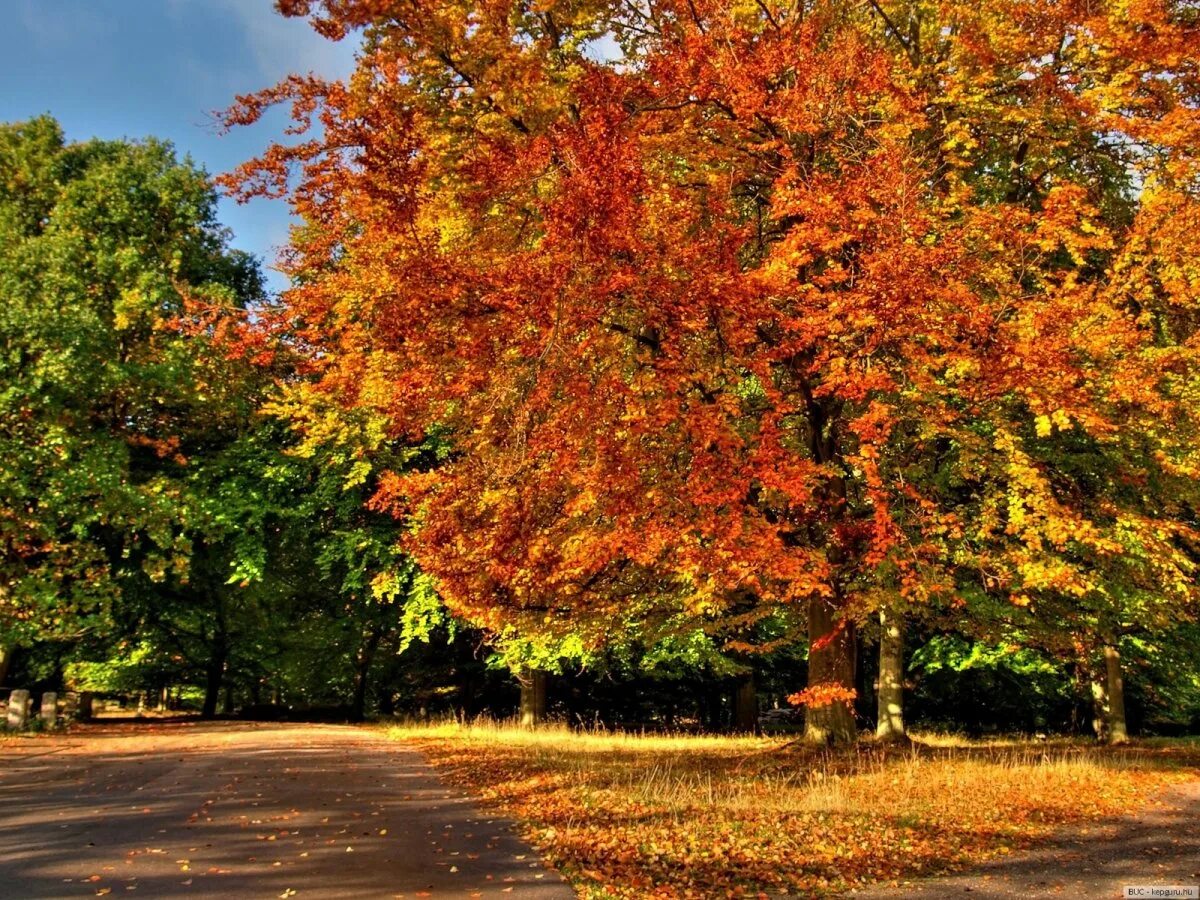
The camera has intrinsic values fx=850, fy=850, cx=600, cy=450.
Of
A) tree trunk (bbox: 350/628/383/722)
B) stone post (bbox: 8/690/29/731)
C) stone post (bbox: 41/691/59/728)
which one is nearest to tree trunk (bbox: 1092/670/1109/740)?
tree trunk (bbox: 350/628/383/722)

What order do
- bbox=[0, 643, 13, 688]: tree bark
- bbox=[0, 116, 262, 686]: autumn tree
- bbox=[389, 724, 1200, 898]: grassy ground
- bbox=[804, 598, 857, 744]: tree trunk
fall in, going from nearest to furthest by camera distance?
bbox=[389, 724, 1200, 898]: grassy ground < bbox=[804, 598, 857, 744]: tree trunk < bbox=[0, 116, 262, 686]: autumn tree < bbox=[0, 643, 13, 688]: tree bark

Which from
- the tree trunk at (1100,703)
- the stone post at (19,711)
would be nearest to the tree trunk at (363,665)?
the stone post at (19,711)

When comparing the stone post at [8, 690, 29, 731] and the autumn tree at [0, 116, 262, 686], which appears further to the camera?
the stone post at [8, 690, 29, 731]

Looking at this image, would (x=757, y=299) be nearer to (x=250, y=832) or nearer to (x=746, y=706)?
(x=250, y=832)

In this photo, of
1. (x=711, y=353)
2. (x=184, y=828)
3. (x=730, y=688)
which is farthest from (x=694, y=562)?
(x=730, y=688)

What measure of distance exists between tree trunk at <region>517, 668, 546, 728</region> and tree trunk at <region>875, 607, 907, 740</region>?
9578mm

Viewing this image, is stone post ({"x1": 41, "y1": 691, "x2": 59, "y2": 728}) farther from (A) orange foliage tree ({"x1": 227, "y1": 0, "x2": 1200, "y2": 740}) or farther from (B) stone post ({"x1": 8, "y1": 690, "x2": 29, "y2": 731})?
(A) orange foliage tree ({"x1": 227, "y1": 0, "x2": 1200, "y2": 740})

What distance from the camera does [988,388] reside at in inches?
455

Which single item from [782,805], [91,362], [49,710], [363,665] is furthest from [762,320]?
[363,665]

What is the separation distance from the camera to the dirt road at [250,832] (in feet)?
22.2

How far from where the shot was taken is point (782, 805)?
32.6 ft

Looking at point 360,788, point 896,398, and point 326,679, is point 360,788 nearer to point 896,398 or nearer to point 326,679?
point 896,398

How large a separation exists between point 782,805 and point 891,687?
9.23 metres

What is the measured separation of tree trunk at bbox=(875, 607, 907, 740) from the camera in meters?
17.3
